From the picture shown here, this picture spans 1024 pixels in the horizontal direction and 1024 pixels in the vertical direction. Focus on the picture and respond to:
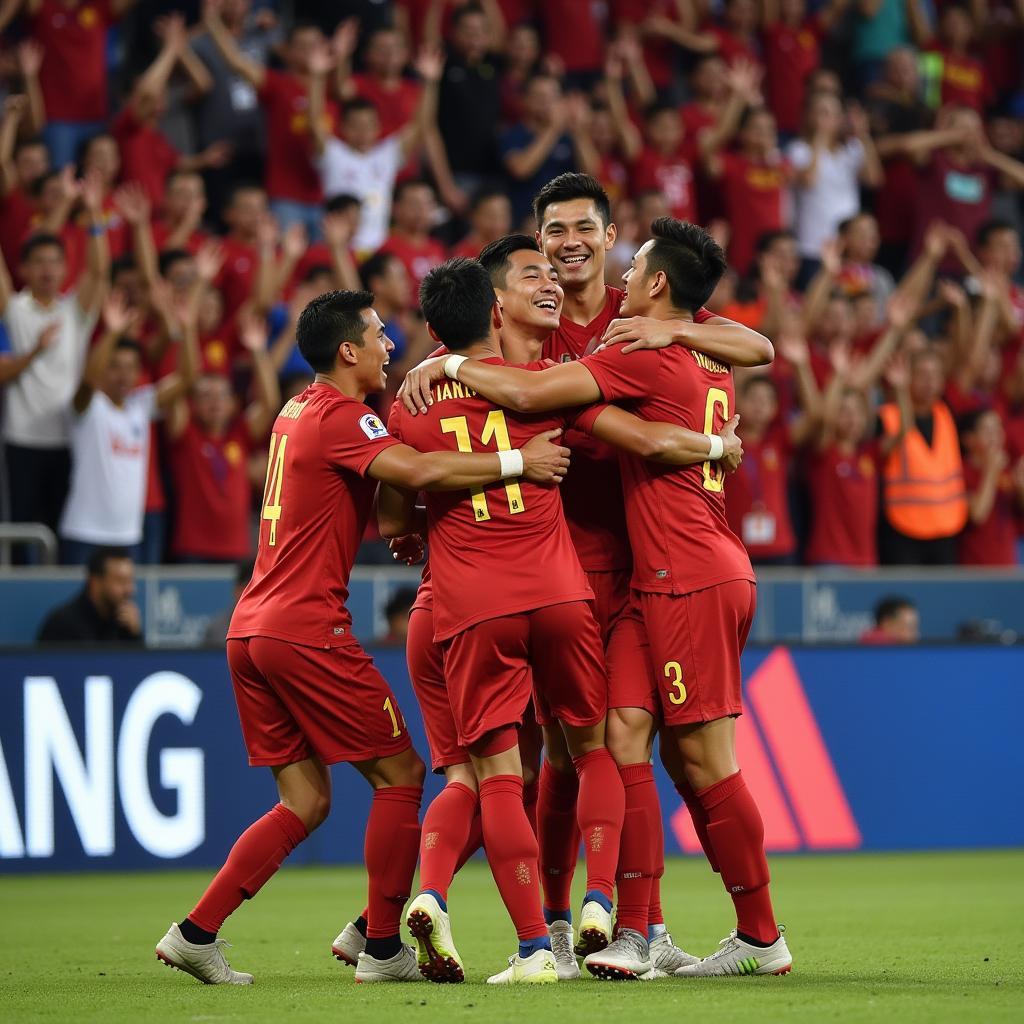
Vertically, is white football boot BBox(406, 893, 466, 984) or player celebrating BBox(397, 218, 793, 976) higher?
player celebrating BBox(397, 218, 793, 976)

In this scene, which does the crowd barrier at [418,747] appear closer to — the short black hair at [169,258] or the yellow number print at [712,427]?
the short black hair at [169,258]

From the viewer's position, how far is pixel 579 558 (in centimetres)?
663

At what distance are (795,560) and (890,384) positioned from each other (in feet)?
5.70

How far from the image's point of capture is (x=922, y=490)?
14.2 m

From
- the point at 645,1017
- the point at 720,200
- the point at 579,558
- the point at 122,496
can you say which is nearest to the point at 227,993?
the point at 645,1017

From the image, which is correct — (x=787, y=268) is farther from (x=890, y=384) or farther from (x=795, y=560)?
(x=795, y=560)

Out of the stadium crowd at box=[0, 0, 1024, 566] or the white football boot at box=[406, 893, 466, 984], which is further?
the stadium crowd at box=[0, 0, 1024, 566]

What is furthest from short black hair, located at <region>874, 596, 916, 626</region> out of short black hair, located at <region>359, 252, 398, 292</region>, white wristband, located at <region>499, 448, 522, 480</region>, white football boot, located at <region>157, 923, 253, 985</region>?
white football boot, located at <region>157, 923, 253, 985</region>

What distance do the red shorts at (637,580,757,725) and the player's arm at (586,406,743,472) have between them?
1.52ft

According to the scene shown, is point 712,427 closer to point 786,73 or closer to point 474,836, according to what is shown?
point 474,836

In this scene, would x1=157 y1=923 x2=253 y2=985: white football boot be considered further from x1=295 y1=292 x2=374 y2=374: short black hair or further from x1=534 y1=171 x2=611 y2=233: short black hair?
x1=534 y1=171 x2=611 y2=233: short black hair

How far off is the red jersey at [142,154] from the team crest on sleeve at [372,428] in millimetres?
7987

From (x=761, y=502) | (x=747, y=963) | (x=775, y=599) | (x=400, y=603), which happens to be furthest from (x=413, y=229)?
(x=747, y=963)

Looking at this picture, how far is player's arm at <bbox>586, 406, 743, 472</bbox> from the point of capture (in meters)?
6.21
